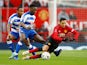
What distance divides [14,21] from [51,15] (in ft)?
27.2

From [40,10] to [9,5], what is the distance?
→ 1727mm

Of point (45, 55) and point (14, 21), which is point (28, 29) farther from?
point (45, 55)

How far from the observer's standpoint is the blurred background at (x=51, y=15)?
1073 inches

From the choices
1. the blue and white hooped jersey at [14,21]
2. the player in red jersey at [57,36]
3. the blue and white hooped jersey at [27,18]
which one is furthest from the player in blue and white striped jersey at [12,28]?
the player in red jersey at [57,36]

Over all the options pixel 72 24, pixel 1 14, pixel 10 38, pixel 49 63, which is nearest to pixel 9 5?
pixel 1 14

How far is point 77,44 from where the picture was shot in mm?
27328

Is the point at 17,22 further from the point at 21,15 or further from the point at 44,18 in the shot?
the point at 44,18

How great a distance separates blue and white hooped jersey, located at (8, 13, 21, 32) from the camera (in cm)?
1927

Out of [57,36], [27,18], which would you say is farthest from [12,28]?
[57,36]

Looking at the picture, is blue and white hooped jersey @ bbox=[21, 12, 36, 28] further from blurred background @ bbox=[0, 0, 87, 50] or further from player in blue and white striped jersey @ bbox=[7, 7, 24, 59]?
blurred background @ bbox=[0, 0, 87, 50]

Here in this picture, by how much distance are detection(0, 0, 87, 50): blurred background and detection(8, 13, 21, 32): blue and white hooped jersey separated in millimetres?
7309

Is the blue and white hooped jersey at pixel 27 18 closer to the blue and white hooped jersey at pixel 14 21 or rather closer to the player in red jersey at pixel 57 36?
the blue and white hooped jersey at pixel 14 21

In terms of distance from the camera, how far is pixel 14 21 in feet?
63.6

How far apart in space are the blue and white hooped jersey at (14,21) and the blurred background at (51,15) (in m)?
7.31
